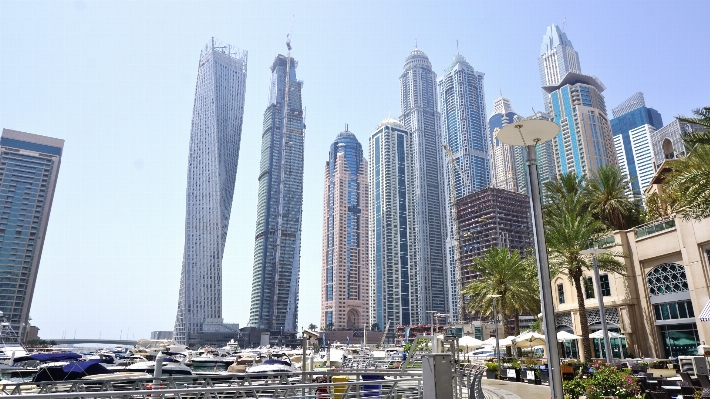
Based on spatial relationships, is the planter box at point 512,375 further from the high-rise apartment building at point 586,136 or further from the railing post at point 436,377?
the high-rise apartment building at point 586,136

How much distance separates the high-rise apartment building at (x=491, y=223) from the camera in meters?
173

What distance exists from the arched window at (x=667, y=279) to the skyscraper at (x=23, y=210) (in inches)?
7062

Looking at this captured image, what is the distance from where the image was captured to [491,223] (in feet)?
569

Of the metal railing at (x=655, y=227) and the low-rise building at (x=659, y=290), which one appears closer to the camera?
the low-rise building at (x=659, y=290)

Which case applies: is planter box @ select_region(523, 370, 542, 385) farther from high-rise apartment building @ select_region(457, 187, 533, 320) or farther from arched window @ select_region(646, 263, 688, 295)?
high-rise apartment building @ select_region(457, 187, 533, 320)

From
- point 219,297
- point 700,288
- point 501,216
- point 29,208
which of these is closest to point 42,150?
point 29,208

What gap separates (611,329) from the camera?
37906mm

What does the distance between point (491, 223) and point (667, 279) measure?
143 meters

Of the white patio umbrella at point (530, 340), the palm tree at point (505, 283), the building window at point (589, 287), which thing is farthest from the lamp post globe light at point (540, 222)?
the building window at point (589, 287)

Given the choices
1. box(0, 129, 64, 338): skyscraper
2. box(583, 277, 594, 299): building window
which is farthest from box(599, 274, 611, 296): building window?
box(0, 129, 64, 338): skyscraper

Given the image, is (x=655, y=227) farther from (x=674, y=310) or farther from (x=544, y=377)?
(x=544, y=377)

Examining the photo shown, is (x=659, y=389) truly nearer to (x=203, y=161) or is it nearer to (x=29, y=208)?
(x=203, y=161)

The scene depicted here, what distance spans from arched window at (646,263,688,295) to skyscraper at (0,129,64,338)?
7062 inches

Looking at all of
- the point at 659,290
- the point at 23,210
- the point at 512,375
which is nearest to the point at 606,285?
the point at 659,290
